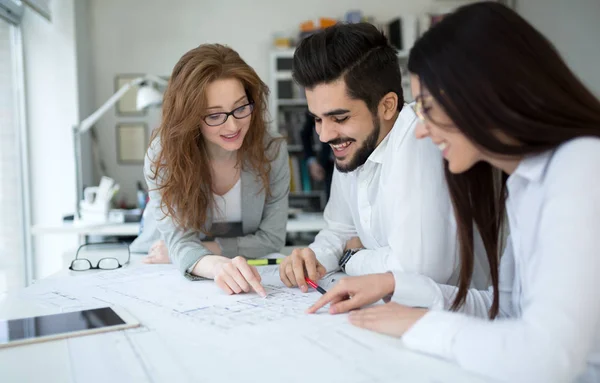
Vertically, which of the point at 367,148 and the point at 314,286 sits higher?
the point at 367,148

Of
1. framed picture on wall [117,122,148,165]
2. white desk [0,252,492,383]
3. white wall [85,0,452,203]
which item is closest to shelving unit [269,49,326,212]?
white wall [85,0,452,203]

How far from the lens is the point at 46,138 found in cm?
346

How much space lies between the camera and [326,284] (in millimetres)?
1247

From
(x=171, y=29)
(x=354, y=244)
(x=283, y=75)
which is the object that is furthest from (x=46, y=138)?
(x=354, y=244)

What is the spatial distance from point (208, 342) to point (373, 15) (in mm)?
4129

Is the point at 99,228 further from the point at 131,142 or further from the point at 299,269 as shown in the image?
the point at 299,269

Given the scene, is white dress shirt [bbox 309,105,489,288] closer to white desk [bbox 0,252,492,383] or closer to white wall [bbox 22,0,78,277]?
white desk [bbox 0,252,492,383]

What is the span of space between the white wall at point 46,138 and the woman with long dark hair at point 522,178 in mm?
3053

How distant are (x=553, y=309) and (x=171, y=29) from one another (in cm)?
413

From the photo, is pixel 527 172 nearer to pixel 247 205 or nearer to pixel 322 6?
pixel 247 205

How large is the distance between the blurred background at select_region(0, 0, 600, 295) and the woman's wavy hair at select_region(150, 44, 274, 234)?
4.35ft

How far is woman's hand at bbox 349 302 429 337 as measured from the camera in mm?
835

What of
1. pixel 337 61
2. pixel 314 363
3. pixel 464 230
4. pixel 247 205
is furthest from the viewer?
pixel 247 205

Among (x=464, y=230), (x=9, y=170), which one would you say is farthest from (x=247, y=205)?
(x=9, y=170)
